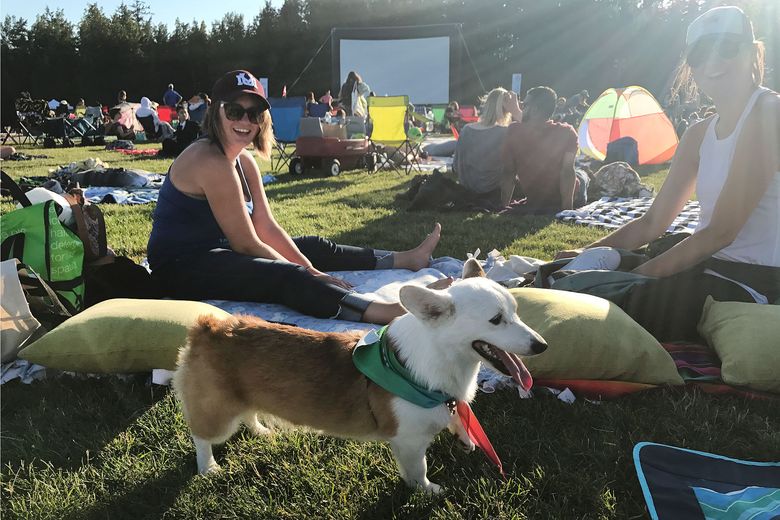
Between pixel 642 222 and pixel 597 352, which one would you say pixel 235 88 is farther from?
pixel 642 222

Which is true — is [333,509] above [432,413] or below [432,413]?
below

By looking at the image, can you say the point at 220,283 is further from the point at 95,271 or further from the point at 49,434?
the point at 49,434

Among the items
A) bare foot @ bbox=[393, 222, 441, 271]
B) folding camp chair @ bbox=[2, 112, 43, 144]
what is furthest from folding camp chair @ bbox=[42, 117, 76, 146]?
bare foot @ bbox=[393, 222, 441, 271]

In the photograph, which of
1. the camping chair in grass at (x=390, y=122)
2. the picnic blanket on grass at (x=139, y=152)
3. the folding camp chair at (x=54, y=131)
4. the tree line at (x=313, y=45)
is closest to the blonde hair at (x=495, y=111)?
the camping chair in grass at (x=390, y=122)

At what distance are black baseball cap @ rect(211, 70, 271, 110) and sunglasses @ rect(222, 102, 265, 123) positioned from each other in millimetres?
39

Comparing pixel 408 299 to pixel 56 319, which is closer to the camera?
pixel 408 299

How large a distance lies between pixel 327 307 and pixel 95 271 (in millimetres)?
1541

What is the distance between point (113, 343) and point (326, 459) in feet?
4.00

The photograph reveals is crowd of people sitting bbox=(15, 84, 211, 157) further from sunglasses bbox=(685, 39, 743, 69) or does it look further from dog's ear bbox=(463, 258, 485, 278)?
dog's ear bbox=(463, 258, 485, 278)

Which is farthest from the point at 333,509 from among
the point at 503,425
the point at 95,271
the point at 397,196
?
the point at 397,196

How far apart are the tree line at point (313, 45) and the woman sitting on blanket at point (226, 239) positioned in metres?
28.0

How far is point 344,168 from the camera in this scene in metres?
10.9

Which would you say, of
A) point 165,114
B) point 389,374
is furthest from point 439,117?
point 389,374

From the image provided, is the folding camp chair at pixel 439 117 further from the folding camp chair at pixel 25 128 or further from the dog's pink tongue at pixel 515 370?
the dog's pink tongue at pixel 515 370
